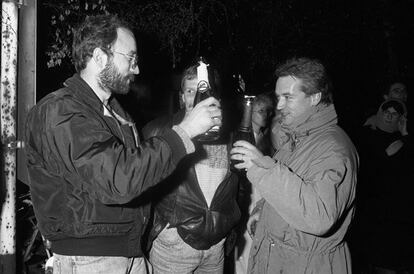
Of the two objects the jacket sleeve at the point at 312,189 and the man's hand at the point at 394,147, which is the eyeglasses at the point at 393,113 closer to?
the man's hand at the point at 394,147

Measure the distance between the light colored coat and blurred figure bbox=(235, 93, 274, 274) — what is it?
1.26m

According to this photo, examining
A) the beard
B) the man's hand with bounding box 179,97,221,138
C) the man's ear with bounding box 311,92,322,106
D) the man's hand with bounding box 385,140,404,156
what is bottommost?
the man's hand with bounding box 385,140,404,156

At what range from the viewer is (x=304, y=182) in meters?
2.61

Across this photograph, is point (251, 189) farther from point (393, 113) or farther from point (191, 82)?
point (393, 113)

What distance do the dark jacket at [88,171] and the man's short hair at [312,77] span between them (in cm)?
114

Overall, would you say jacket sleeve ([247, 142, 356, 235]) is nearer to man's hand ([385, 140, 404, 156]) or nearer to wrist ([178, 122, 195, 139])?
wrist ([178, 122, 195, 139])

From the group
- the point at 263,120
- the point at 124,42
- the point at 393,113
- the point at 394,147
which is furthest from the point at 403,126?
the point at 124,42

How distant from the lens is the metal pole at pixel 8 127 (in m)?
2.87

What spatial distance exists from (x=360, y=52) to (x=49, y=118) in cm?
1033

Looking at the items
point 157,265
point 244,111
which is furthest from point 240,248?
point 244,111

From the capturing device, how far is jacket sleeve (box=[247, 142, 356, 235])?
97.5 inches

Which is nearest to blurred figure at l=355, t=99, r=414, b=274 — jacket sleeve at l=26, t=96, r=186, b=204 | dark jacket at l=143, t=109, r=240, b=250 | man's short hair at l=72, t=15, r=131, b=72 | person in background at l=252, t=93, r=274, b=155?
person in background at l=252, t=93, r=274, b=155

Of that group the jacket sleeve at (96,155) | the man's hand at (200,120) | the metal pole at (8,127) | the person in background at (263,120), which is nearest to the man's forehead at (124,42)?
the jacket sleeve at (96,155)

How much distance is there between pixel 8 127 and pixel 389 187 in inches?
160
